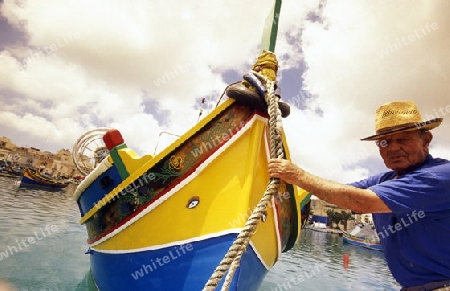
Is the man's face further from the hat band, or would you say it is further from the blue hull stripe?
the blue hull stripe

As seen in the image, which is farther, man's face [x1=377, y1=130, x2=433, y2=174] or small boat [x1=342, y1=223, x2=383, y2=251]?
small boat [x1=342, y1=223, x2=383, y2=251]

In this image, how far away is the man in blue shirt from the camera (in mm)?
1688

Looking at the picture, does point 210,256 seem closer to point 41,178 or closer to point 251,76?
point 251,76

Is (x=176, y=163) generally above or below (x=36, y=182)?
below

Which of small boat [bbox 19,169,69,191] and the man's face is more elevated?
small boat [bbox 19,169,69,191]

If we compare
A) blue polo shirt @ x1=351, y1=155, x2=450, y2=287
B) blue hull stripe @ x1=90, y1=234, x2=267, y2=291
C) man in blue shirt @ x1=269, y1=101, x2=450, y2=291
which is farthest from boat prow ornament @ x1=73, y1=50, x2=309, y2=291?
blue polo shirt @ x1=351, y1=155, x2=450, y2=287

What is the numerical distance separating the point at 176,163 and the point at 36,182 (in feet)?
127

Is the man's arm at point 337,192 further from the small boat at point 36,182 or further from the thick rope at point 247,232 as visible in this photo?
the small boat at point 36,182

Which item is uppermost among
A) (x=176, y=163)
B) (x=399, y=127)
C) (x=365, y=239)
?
(x=176, y=163)

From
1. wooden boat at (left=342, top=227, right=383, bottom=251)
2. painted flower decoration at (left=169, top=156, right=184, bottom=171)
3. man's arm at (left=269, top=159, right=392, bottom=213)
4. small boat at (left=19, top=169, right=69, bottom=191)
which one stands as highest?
small boat at (left=19, top=169, right=69, bottom=191)

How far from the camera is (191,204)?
3.08 metres

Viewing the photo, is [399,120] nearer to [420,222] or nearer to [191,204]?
[420,222]

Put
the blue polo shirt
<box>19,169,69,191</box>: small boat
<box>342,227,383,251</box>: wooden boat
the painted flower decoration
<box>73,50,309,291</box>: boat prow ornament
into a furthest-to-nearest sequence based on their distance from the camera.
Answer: <box>19,169,69,191</box>: small boat
<box>342,227,383,251</box>: wooden boat
the painted flower decoration
<box>73,50,309,291</box>: boat prow ornament
the blue polo shirt

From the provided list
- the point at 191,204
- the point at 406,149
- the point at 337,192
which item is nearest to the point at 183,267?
the point at 191,204
